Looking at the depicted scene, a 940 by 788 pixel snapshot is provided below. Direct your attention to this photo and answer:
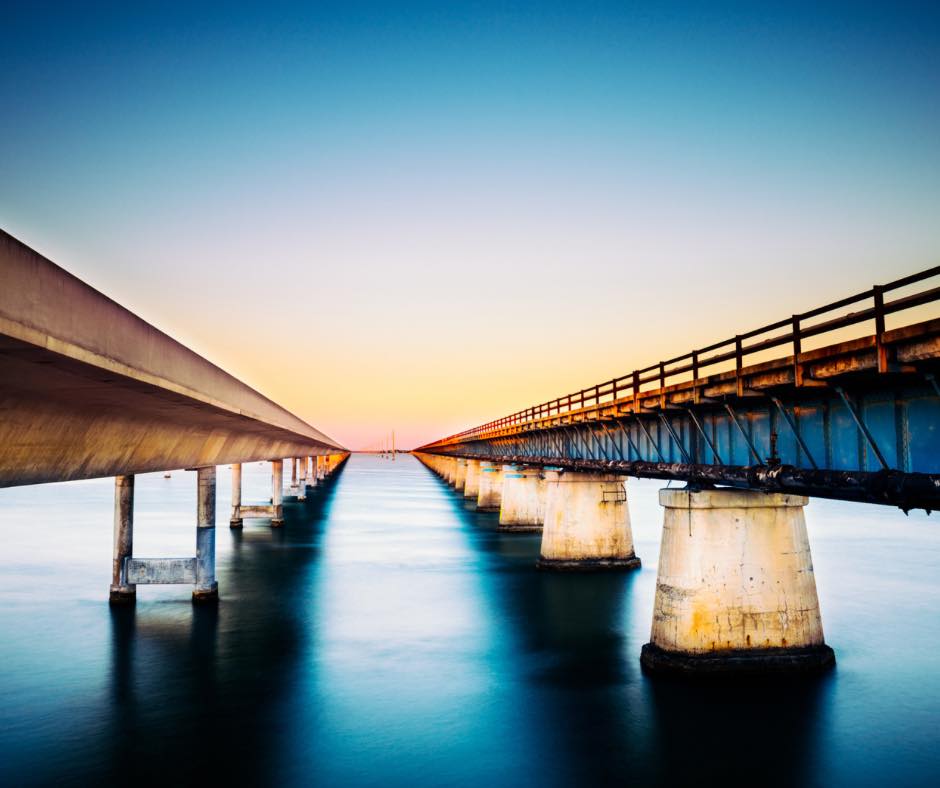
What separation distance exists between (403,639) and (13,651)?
12414 millimetres

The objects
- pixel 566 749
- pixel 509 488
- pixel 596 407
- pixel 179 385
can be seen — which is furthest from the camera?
pixel 509 488

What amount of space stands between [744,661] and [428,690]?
8.18 metres

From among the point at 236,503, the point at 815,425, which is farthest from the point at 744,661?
the point at 236,503

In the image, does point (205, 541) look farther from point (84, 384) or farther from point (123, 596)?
point (84, 384)

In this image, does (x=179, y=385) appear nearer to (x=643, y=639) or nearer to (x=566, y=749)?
(x=566, y=749)

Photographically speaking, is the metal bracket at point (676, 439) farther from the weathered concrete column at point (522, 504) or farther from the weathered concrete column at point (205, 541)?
the weathered concrete column at point (522, 504)

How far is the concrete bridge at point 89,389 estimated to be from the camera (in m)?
8.34

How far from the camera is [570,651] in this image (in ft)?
78.9

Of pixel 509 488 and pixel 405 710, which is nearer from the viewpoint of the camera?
pixel 405 710

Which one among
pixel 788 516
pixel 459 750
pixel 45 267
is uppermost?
pixel 45 267

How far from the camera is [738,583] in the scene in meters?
18.6

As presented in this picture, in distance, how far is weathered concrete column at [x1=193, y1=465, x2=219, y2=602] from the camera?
1116 inches

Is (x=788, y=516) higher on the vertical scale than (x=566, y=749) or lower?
higher

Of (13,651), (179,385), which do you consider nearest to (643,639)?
(179,385)
